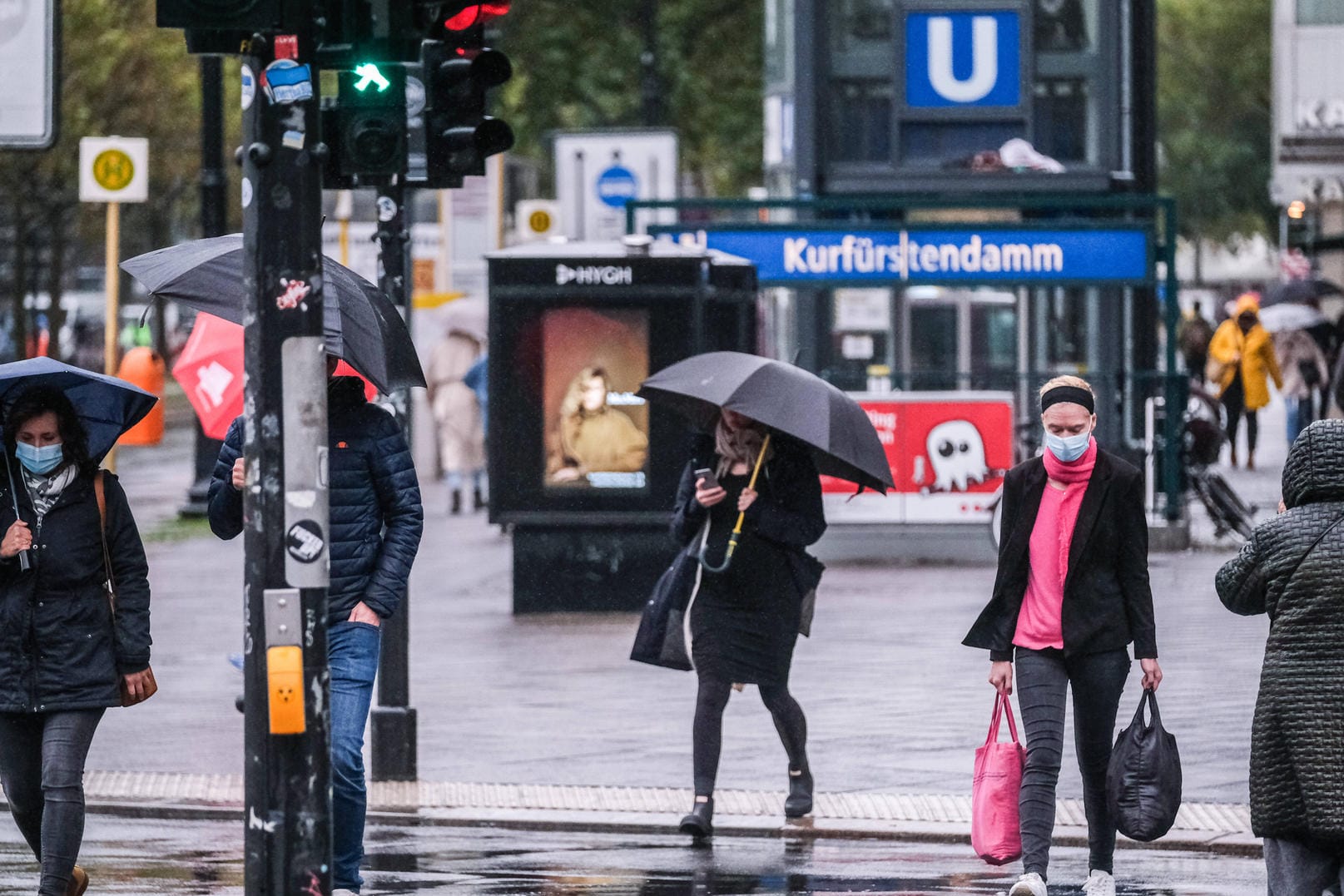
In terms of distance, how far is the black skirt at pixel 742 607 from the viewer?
923 cm

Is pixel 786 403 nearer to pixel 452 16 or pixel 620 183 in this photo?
pixel 452 16

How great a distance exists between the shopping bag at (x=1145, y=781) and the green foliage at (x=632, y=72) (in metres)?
26.5

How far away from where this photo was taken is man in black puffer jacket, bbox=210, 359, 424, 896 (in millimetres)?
7180

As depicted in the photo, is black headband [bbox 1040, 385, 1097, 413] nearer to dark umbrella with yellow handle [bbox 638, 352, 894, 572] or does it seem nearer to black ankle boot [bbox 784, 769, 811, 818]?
dark umbrella with yellow handle [bbox 638, 352, 894, 572]

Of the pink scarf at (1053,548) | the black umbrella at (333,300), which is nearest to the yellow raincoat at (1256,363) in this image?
the pink scarf at (1053,548)

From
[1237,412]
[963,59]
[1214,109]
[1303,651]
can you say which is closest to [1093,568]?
[1303,651]

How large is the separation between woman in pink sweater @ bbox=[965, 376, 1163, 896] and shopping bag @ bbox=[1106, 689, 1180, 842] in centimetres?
16

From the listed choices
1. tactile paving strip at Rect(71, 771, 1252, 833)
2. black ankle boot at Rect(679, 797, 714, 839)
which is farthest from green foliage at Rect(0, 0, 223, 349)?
black ankle boot at Rect(679, 797, 714, 839)

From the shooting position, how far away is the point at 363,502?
734 cm

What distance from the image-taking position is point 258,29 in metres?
6.23

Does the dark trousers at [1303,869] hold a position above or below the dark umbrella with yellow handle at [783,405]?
below

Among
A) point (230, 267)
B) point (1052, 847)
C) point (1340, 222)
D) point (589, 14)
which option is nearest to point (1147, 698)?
point (1052, 847)

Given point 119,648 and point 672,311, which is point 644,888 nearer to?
point 119,648

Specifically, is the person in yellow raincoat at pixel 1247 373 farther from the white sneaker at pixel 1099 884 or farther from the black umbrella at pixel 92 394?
the black umbrella at pixel 92 394
